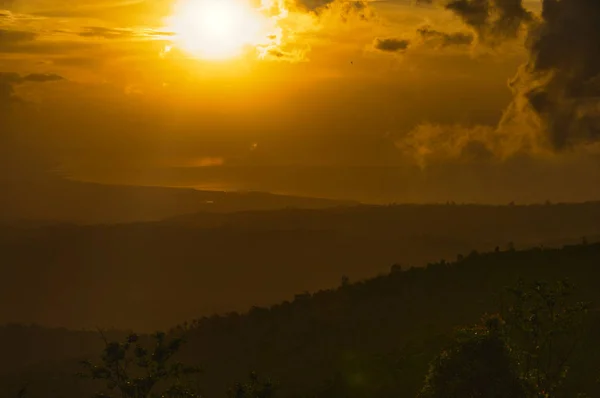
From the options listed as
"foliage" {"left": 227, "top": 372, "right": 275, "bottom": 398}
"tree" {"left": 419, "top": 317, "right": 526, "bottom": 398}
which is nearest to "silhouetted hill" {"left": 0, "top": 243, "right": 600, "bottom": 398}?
"tree" {"left": 419, "top": 317, "right": 526, "bottom": 398}

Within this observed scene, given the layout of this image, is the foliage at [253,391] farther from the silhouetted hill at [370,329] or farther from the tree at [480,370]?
the silhouetted hill at [370,329]

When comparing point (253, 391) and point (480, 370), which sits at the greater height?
point (480, 370)

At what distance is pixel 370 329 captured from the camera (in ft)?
250

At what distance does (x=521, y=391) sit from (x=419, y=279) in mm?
51909

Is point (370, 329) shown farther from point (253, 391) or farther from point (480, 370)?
point (253, 391)

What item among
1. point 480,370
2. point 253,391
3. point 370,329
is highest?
point 480,370

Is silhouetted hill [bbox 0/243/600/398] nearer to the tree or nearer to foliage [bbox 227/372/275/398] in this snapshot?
the tree

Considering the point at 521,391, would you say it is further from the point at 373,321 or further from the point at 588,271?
the point at 373,321

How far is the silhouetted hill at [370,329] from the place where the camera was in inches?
2285

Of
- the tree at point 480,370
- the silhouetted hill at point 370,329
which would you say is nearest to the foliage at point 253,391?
the tree at point 480,370

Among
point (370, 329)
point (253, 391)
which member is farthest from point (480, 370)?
point (370, 329)

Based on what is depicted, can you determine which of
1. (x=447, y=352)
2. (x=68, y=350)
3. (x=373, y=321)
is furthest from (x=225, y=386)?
→ (x=68, y=350)

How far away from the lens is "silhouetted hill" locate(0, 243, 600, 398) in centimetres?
5803

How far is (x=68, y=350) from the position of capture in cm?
15175
